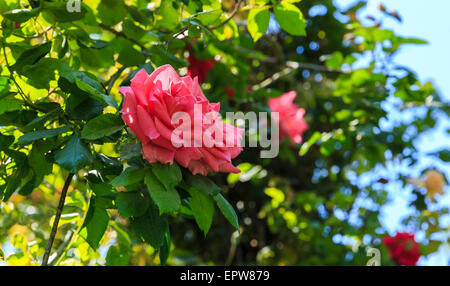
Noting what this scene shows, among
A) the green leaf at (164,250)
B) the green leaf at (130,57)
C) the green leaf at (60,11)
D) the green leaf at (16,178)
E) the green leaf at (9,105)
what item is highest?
the green leaf at (60,11)

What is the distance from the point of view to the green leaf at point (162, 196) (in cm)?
61

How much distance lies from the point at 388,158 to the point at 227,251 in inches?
27.7

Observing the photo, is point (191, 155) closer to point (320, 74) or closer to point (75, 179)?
point (75, 179)

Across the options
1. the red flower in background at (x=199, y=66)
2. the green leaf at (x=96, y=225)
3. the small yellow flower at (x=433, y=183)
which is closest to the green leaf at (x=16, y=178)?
the green leaf at (x=96, y=225)

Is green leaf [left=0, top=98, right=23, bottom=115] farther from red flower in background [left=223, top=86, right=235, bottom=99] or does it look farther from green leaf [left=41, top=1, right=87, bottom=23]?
red flower in background [left=223, top=86, right=235, bottom=99]

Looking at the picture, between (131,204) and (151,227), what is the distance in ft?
Answer: 0.14

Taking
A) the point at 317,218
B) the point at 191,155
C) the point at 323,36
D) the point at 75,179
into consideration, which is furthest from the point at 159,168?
Answer: the point at 323,36

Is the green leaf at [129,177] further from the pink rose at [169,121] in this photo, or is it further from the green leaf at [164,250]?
the green leaf at [164,250]

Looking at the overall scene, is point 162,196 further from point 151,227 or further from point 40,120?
point 40,120

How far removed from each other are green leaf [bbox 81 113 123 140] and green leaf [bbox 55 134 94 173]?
0.06 ft

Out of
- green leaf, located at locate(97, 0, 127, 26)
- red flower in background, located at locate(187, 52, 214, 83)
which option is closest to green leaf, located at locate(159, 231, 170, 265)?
green leaf, located at locate(97, 0, 127, 26)

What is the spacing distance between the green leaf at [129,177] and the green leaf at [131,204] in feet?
0.12

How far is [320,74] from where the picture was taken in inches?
87.7

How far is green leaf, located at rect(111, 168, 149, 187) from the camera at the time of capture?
628 mm
